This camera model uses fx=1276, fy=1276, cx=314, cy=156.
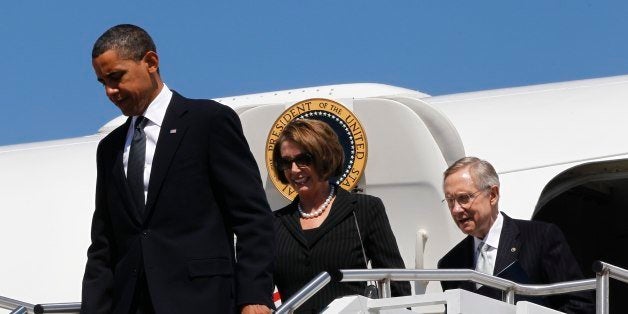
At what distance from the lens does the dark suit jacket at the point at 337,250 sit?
741 centimetres

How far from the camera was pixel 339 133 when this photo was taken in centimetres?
1028

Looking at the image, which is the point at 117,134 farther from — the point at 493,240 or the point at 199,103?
the point at 493,240

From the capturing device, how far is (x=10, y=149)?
500 inches

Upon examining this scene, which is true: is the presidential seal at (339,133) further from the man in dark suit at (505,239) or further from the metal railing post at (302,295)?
the metal railing post at (302,295)

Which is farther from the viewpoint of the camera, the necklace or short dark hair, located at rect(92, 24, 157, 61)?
the necklace

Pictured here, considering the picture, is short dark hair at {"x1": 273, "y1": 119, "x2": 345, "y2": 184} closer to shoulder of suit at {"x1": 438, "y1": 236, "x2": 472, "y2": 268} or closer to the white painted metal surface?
shoulder of suit at {"x1": 438, "y1": 236, "x2": 472, "y2": 268}

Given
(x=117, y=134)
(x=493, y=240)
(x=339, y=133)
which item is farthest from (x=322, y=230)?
(x=339, y=133)

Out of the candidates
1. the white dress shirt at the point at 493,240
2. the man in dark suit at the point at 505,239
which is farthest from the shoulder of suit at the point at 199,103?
the white dress shirt at the point at 493,240

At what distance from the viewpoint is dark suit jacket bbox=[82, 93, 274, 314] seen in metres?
5.91

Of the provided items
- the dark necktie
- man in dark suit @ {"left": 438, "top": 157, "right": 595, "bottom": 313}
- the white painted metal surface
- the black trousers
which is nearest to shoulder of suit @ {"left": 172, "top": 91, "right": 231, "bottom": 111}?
the dark necktie

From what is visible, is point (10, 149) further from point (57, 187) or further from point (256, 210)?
point (256, 210)

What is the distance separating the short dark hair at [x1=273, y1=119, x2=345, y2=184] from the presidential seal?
255 cm

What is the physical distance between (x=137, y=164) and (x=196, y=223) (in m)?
0.43

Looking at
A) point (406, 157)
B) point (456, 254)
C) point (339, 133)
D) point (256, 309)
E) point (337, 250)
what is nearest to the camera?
point (256, 309)
